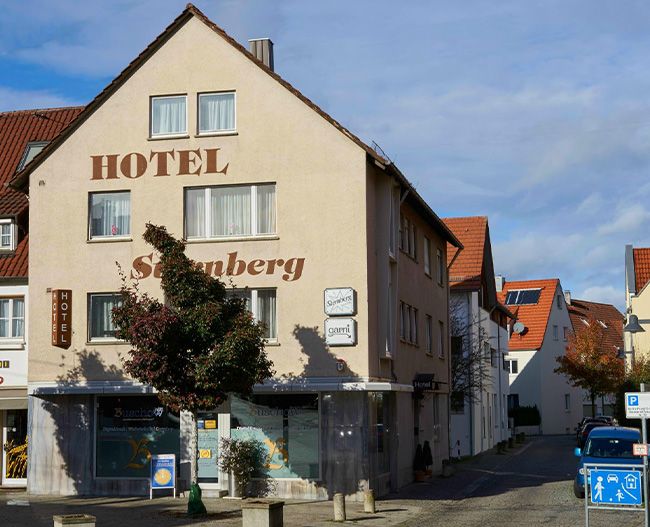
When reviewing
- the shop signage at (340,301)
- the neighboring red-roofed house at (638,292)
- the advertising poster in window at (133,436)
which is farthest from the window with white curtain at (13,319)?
the neighboring red-roofed house at (638,292)

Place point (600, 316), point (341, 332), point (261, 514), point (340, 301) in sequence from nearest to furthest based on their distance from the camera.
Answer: point (261, 514) → point (341, 332) → point (340, 301) → point (600, 316)

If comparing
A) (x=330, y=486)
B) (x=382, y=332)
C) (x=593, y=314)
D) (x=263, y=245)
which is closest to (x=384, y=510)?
(x=330, y=486)

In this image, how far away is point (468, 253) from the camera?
49969 mm

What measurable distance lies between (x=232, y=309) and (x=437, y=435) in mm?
17122

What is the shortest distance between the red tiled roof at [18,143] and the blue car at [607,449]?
15.2 m

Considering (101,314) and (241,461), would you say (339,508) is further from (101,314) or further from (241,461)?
(101,314)

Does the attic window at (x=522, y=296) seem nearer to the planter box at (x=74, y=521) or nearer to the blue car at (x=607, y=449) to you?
the blue car at (x=607, y=449)

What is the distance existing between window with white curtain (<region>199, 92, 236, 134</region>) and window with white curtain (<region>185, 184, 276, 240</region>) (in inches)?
60.6

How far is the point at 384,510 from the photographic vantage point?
81.7 ft

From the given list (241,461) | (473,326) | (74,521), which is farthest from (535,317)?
(74,521)

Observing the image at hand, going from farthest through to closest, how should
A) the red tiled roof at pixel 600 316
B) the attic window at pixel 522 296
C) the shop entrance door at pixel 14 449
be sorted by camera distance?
the red tiled roof at pixel 600 316
the attic window at pixel 522 296
the shop entrance door at pixel 14 449

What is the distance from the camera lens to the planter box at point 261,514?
765 inches

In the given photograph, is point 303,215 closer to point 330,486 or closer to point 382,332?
point 382,332

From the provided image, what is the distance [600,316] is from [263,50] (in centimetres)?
7403
